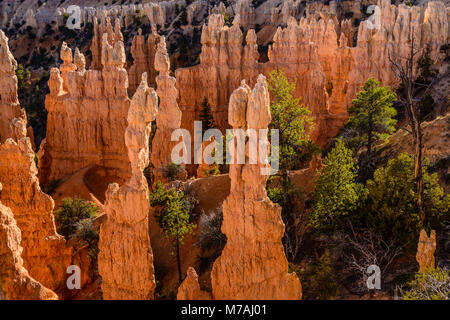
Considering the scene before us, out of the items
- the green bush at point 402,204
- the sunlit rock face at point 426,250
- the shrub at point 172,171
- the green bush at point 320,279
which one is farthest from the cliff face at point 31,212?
the sunlit rock face at point 426,250

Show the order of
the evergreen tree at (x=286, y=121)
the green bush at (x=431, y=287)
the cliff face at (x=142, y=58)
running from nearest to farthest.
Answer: the green bush at (x=431, y=287), the evergreen tree at (x=286, y=121), the cliff face at (x=142, y=58)

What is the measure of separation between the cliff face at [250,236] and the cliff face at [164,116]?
53.6 feet

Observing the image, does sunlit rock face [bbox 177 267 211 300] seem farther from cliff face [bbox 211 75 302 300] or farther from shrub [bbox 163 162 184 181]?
shrub [bbox 163 162 184 181]

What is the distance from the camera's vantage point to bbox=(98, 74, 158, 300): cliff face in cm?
1730

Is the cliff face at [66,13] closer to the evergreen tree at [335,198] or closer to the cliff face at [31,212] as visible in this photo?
the cliff face at [31,212]

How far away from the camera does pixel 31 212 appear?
22.2 meters

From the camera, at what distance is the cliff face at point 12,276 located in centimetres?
1569

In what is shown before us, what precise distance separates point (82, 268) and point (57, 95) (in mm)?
19889

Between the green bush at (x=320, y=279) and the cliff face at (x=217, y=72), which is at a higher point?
the cliff face at (x=217, y=72)

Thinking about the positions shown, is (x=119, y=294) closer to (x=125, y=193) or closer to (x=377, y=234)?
(x=125, y=193)

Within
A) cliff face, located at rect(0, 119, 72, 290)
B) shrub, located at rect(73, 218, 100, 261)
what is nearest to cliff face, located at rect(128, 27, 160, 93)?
shrub, located at rect(73, 218, 100, 261)

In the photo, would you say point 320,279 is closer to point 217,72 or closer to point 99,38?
point 217,72
